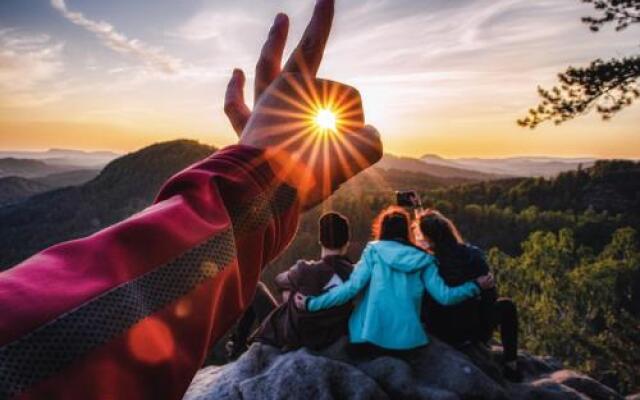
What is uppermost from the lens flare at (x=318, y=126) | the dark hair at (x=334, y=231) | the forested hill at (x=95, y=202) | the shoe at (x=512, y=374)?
the lens flare at (x=318, y=126)

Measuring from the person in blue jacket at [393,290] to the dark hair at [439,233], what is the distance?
26cm

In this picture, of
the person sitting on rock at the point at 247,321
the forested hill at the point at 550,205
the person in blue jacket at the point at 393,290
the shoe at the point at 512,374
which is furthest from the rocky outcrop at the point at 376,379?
the forested hill at the point at 550,205

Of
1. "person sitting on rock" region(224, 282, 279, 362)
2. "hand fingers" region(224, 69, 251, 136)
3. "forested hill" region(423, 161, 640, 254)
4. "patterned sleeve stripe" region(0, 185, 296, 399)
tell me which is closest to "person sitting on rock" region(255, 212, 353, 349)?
"person sitting on rock" region(224, 282, 279, 362)

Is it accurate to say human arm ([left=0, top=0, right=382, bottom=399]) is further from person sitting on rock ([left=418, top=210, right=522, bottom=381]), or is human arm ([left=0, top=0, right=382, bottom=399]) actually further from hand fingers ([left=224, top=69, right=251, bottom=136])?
person sitting on rock ([left=418, top=210, right=522, bottom=381])

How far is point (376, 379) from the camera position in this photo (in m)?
4.61

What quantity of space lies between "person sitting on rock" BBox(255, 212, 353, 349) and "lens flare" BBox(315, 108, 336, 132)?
427 cm

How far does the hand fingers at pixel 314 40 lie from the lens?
1050 mm

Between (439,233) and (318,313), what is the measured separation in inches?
66.8

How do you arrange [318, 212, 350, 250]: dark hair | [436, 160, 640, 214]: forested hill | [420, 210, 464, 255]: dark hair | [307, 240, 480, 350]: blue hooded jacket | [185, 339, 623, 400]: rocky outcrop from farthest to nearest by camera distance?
1. [436, 160, 640, 214]: forested hill
2. [318, 212, 350, 250]: dark hair
3. [420, 210, 464, 255]: dark hair
4. [307, 240, 480, 350]: blue hooded jacket
5. [185, 339, 623, 400]: rocky outcrop

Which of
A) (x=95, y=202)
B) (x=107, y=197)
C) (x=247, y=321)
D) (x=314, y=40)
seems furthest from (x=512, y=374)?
(x=107, y=197)

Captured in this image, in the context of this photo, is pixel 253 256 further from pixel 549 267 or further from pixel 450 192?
pixel 450 192

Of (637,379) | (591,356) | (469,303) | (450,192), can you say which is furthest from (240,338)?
(450,192)

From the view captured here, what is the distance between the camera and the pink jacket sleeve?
1.63 ft

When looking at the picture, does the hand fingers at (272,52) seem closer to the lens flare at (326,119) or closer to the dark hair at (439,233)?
the lens flare at (326,119)
